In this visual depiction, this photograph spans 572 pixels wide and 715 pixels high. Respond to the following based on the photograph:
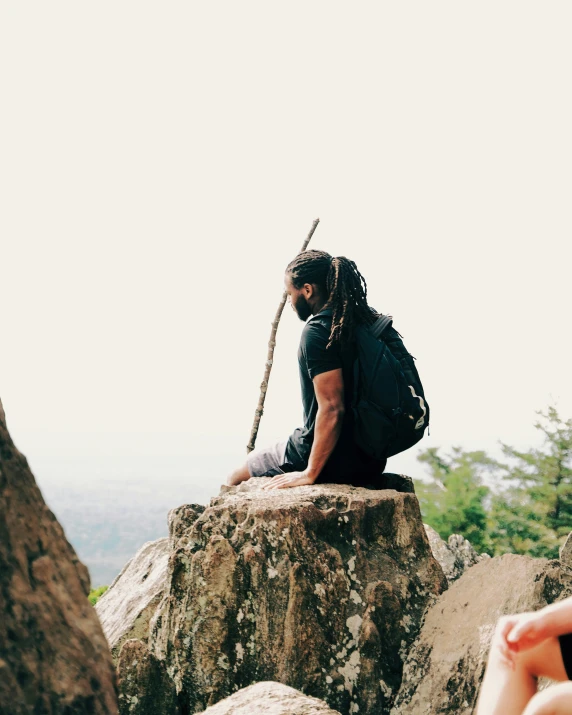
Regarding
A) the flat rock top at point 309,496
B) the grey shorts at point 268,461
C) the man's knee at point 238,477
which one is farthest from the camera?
the man's knee at point 238,477

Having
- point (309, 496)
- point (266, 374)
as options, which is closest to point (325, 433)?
point (309, 496)

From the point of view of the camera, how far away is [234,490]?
20.7ft

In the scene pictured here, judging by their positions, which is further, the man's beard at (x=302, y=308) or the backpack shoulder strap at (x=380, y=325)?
the man's beard at (x=302, y=308)

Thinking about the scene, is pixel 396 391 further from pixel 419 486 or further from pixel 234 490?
pixel 419 486

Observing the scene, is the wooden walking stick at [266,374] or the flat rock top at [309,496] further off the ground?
the wooden walking stick at [266,374]

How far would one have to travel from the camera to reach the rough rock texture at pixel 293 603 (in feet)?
16.2

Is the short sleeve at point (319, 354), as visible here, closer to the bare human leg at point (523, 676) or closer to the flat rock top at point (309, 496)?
the flat rock top at point (309, 496)

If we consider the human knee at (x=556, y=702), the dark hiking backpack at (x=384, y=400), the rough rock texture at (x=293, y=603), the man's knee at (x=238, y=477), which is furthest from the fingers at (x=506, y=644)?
the man's knee at (x=238, y=477)

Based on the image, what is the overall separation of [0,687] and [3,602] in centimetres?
26

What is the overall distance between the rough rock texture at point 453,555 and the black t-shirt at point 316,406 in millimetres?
2200

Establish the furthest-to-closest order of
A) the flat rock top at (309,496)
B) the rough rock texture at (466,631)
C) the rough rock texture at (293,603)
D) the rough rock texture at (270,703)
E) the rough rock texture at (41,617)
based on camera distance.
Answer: the flat rock top at (309,496)
the rough rock texture at (293,603)
the rough rock texture at (466,631)
the rough rock texture at (270,703)
the rough rock texture at (41,617)

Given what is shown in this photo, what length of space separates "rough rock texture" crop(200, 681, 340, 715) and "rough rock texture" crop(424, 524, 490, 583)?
410 cm

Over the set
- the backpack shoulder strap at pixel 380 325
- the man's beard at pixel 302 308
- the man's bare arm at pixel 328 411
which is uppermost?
the man's beard at pixel 302 308

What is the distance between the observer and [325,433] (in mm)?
5602
